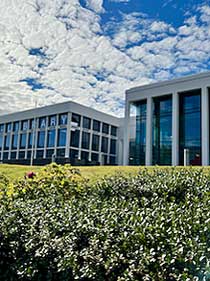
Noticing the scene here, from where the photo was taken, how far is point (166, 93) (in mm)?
28531

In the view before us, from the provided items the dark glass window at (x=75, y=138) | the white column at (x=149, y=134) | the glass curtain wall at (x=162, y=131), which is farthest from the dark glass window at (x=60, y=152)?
the glass curtain wall at (x=162, y=131)

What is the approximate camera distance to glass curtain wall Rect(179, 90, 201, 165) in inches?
1048

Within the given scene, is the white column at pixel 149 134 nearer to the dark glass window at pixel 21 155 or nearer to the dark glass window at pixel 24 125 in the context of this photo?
the dark glass window at pixel 21 155

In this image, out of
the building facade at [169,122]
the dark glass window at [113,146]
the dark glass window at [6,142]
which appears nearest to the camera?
the building facade at [169,122]

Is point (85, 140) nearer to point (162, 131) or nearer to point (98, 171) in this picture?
point (162, 131)

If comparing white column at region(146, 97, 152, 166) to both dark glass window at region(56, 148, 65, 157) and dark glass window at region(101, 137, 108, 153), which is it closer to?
dark glass window at region(56, 148, 65, 157)

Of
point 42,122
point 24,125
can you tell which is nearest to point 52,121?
point 42,122

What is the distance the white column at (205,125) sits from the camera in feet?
84.3

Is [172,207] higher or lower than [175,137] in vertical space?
lower

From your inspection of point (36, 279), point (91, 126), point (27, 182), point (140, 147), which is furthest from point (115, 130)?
point (36, 279)

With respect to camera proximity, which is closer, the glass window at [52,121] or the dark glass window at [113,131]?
the glass window at [52,121]

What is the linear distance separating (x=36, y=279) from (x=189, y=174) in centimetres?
383

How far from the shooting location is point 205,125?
85.0ft

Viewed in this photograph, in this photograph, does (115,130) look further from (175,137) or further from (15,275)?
(15,275)
